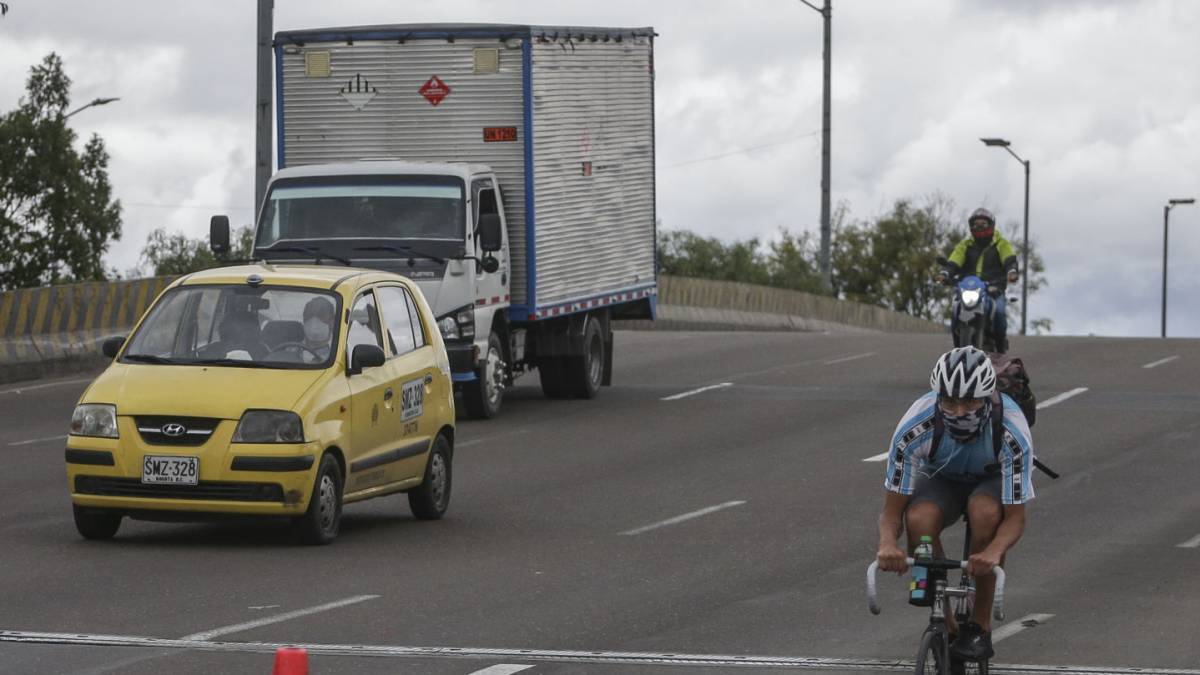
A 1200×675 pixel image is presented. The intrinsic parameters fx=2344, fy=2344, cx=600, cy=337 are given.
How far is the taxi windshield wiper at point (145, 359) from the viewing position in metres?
14.0

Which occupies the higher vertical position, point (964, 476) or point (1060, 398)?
point (964, 476)

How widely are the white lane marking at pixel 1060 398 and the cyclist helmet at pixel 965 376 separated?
53.5 feet

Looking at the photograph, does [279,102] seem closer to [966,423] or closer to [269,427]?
[269,427]

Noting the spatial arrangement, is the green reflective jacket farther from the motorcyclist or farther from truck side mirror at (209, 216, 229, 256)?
truck side mirror at (209, 216, 229, 256)

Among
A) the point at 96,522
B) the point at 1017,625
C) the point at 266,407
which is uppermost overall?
the point at 266,407

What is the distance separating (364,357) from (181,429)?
1277 mm

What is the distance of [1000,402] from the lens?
8352mm

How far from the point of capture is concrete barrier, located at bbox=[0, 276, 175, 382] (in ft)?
94.3

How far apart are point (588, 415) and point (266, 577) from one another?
38.6 feet

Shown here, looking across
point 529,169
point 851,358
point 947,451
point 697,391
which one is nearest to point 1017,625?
point 947,451

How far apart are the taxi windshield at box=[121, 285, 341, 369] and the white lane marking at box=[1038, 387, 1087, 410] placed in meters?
11.6

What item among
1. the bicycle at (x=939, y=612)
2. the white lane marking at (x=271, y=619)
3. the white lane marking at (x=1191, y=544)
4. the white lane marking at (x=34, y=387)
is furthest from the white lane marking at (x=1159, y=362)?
the bicycle at (x=939, y=612)

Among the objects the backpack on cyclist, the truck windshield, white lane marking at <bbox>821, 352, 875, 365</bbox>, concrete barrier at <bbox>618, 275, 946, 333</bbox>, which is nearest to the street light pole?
concrete barrier at <bbox>618, 275, 946, 333</bbox>

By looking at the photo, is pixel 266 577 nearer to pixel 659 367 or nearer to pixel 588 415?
pixel 588 415
